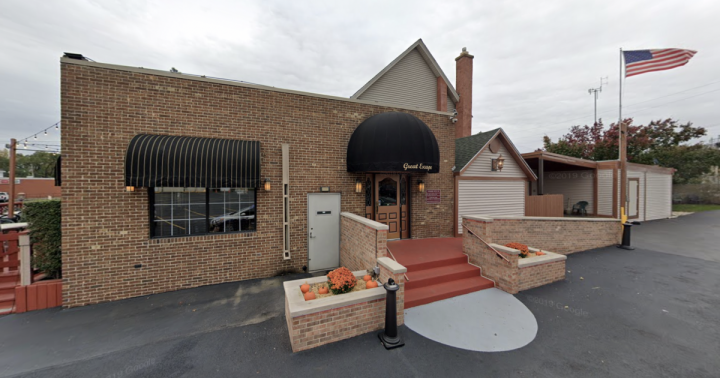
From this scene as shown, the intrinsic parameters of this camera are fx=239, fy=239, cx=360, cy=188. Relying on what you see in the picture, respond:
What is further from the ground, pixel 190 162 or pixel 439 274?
pixel 190 162

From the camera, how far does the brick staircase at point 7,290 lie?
502 cm

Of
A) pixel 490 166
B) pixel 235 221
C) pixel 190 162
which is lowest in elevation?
pixel 235 221

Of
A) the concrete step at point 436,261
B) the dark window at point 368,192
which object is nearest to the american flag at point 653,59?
the concrete step at point 436,261

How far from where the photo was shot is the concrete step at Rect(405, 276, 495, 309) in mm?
5180

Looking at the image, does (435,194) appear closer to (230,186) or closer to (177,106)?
(230,186)

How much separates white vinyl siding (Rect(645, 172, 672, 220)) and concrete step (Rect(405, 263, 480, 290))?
1854 centimetres

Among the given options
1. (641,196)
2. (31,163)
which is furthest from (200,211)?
(31,163)

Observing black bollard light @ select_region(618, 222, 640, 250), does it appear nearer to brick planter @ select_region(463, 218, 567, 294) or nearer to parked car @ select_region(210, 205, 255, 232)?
brick planter @ select_region(463, 218, 567, 294)

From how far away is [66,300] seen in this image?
5285 mm

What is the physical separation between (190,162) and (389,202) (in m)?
5.89

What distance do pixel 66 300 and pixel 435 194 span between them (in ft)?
33.8

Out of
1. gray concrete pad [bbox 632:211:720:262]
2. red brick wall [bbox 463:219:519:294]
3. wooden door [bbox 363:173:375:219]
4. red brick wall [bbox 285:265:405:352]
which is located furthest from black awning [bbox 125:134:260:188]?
gray concrete pad [bbox 632:211:720:262]

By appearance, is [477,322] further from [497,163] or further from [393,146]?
[497,163]

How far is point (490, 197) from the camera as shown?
10367 millimetres
